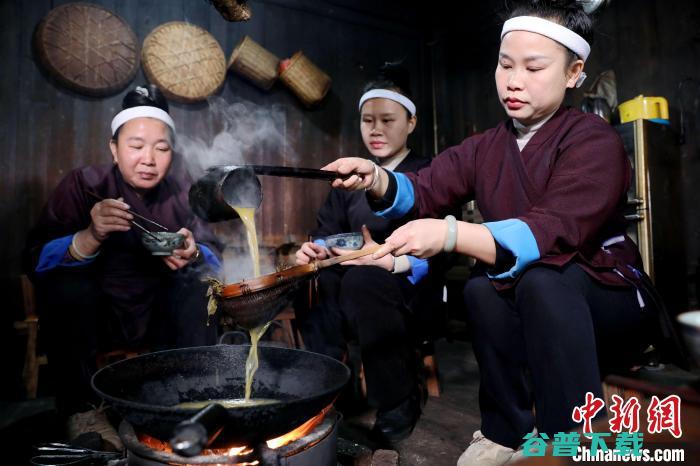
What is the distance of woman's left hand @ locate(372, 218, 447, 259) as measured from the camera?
1.63 meters

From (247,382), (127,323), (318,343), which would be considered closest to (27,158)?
(127,323)

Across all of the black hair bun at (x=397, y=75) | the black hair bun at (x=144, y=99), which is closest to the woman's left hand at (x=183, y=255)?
the black hair bun at (x=144, y=99)

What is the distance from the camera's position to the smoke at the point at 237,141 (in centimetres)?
480

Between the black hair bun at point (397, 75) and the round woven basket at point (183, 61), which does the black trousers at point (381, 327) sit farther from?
the round woven basket at point (183, 61)

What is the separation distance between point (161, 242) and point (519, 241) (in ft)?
6.05

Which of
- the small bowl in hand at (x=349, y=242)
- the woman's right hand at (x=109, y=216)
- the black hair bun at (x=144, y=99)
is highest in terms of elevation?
the black hair bun at (x=144, y=99)

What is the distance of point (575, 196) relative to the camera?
1640mm

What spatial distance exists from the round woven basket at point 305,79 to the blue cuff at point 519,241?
4196 millimetres

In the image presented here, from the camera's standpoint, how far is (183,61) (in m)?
4.61

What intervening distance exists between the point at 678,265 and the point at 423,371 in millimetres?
2826

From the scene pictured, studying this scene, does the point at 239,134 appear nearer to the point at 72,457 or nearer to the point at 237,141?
the point at 237,141

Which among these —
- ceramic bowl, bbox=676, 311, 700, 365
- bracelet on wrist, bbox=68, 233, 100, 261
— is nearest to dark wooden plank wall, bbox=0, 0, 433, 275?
bracelet on wrist, bbox=68, 233, 100, 261

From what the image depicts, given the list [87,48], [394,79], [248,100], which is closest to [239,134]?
[248,100]

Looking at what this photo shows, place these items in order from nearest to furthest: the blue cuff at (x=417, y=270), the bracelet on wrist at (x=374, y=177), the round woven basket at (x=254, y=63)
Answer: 1. the bracelet on wrist at (x=374, y=177)
2. the blue cuff at (x=417, y=270)
3. the round woven basket at (x=254, y=63)
